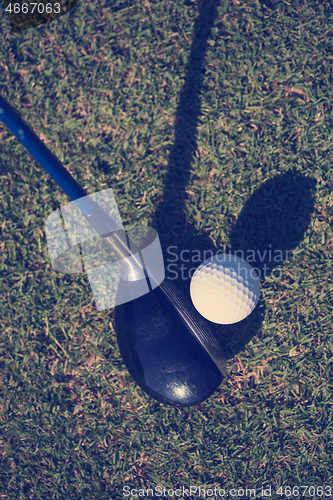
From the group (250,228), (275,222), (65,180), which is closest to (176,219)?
(250,228)

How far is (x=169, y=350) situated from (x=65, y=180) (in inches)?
60.5

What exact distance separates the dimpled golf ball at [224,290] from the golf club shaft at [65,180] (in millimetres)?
528

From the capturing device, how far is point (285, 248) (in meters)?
3.77

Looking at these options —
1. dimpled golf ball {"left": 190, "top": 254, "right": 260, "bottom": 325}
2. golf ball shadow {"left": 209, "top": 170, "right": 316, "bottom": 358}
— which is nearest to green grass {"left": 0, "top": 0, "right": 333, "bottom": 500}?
golf ball shadow {"left": 209, "top": 170, "right": 316, "bottom": 358}

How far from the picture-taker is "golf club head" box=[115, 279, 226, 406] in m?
3.14

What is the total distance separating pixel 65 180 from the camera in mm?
3035

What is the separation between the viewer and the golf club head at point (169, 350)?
3.14 m

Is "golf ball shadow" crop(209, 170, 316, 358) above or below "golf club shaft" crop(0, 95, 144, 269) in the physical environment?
below

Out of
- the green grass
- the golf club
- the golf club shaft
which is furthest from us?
the green grass

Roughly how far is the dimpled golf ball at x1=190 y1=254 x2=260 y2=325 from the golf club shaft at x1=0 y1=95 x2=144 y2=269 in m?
0.53

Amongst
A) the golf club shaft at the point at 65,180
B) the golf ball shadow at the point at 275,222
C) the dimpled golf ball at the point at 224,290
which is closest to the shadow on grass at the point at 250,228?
the golf ball shadow at the point at 275,222

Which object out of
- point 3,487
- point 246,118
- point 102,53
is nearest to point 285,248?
point 246,118

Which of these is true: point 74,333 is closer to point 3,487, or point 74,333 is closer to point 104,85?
point 3,487

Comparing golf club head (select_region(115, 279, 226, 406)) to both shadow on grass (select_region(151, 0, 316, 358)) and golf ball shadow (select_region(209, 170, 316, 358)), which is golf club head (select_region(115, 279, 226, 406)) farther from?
golf ball shadow (select_region(209, 170, 316, 358))
